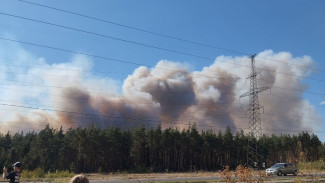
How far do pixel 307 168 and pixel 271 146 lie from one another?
99348 mm

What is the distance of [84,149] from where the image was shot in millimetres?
70000

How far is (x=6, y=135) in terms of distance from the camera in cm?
8644

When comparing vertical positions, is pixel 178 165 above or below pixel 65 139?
below

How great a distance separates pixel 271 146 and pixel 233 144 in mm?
19797

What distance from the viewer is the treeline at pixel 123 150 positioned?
67562mm

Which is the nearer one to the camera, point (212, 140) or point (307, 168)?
point (307, 168)

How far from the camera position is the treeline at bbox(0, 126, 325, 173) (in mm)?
67562

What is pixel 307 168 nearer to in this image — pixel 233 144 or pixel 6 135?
Answer: pixel 233 144

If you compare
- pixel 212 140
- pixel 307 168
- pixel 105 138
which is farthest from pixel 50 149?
pixel 307 168

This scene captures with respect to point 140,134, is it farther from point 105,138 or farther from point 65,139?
point 65,139

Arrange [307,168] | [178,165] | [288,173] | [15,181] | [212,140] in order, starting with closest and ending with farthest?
[307,168] → [15,181] → [288,173] → [178,165] → [212,140]

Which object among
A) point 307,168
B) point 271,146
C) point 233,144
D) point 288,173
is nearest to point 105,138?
point 233,144

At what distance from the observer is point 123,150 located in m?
74.7

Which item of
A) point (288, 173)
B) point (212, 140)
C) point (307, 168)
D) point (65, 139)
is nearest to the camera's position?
point (307, 168)
